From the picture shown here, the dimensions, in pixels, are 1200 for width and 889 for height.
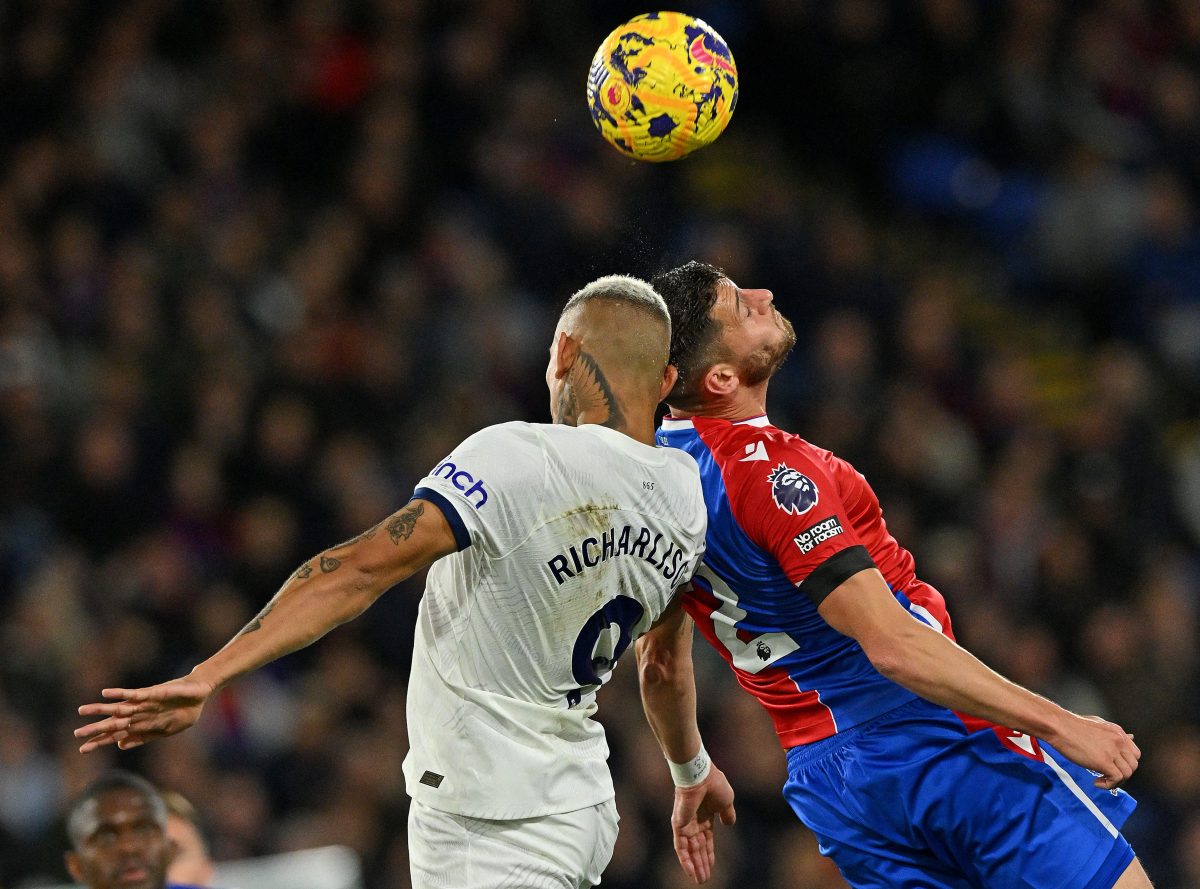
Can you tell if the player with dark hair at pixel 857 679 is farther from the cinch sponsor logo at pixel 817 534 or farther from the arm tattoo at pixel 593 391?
the arm tattoo at pixel 593 391

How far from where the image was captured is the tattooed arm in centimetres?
329

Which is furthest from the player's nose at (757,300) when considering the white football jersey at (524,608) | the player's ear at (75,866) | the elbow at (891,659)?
the player's ear at (75,866)

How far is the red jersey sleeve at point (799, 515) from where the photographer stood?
419 cm

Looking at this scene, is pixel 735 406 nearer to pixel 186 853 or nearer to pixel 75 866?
pixel 75 866

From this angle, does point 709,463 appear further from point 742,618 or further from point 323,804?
point 323,804

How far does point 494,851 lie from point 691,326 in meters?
1.57

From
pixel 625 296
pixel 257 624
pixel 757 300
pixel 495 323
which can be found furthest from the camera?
pixel 495 323

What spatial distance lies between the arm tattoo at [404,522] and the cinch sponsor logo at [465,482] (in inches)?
3.8

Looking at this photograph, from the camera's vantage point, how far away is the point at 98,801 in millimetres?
5496

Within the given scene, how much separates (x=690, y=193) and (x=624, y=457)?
28.7 feet

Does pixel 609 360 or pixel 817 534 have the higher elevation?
pixel 609 360

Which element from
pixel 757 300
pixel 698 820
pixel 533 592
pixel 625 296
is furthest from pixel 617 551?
pixel 698 820

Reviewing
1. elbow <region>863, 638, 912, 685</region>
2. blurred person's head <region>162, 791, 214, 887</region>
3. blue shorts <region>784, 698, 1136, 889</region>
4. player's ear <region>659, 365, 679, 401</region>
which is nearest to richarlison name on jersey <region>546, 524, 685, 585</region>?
player's ear <region>659, 365, 679, 401</region>

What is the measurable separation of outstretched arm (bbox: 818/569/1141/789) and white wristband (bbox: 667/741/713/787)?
40.7 inches
